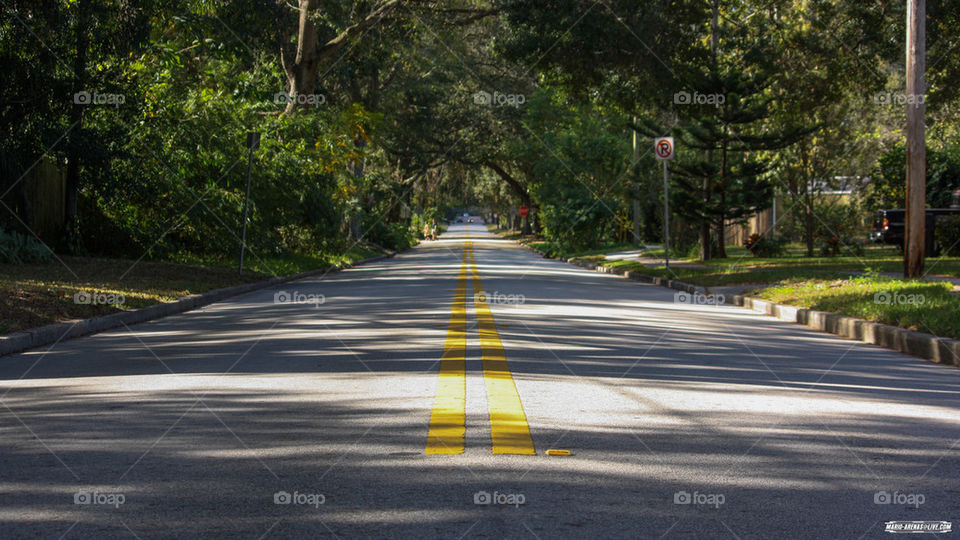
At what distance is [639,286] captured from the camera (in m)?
21.4

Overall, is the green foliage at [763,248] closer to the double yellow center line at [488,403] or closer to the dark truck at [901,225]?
the dark truck at [901,225]

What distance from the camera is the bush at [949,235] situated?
26297 mm

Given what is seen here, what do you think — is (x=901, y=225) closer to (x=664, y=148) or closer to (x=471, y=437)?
(x=664, y=148)

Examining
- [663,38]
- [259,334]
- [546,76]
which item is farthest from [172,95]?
[259,334]

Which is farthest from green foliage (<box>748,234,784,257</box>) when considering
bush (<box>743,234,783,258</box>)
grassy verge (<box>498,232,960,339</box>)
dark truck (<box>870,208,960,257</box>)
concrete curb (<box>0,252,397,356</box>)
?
concrete curb (<box>0,252,397,356</box>)

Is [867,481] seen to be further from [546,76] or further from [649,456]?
[546,76]

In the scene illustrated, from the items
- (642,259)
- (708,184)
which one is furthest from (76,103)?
(642,259)

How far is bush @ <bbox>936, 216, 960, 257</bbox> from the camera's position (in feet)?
86.3

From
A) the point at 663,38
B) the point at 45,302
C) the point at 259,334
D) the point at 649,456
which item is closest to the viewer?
the point at 649,456

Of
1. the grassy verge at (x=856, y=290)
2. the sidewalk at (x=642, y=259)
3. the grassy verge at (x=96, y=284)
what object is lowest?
the sidewalk at (x=642, y=259)

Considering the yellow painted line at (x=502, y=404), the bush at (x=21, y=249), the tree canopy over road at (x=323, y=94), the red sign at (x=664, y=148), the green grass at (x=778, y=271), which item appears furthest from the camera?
the red sign at (x=664, y=148)

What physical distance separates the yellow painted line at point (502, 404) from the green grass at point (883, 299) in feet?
15.3

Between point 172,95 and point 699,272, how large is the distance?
44.4ft

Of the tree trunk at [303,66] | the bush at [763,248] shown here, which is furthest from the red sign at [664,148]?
the tree trunk at [303,66]
